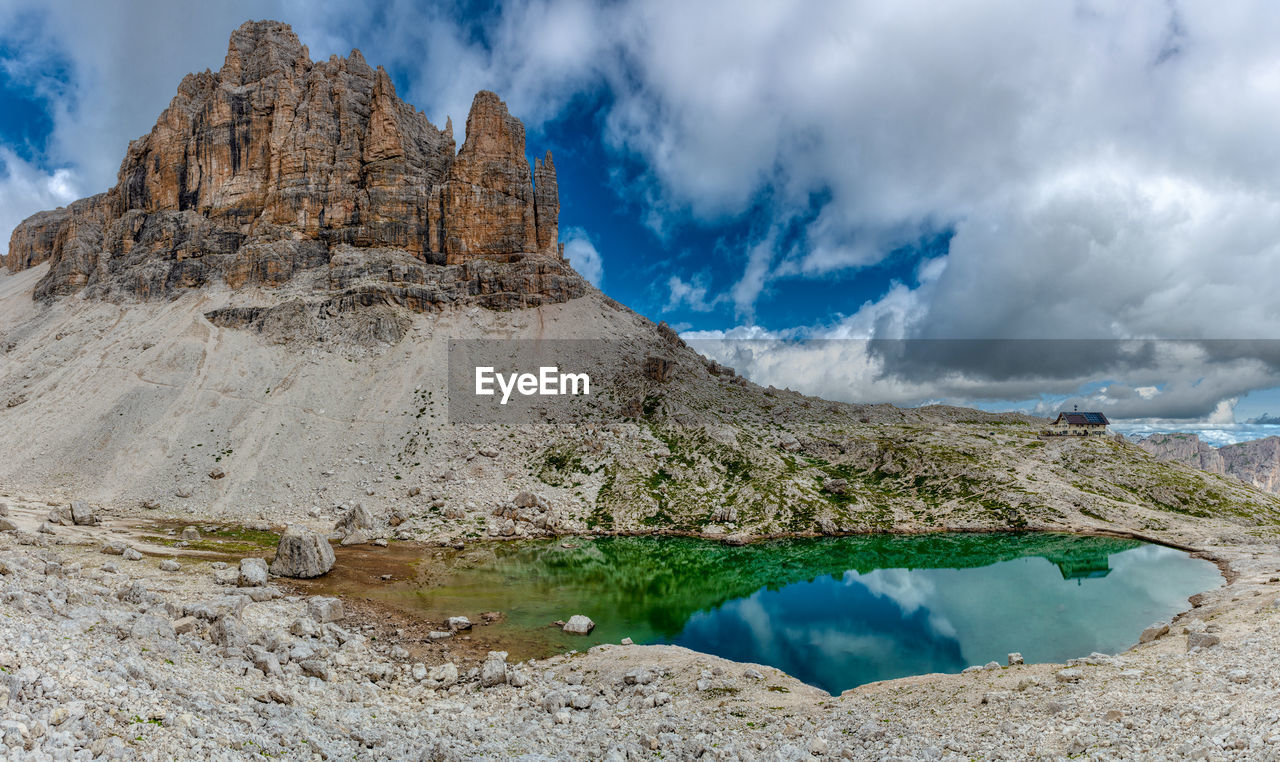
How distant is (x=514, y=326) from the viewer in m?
105

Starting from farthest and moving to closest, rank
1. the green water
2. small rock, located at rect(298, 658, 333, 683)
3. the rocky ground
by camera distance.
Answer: the green water, small rock, located at rect(298, 658, 333, 683), the rocky ground

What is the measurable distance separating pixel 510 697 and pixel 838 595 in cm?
Answer: 3306

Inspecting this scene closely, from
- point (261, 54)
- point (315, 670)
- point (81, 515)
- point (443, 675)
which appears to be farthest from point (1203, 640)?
point (261, 54)

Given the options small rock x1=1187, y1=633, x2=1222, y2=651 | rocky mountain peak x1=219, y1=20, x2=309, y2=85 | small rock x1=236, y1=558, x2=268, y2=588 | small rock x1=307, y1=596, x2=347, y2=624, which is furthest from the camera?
rocky mountain peak x1=219, y1=20, x2=309, y2=85

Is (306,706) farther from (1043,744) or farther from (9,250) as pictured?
(9,250)

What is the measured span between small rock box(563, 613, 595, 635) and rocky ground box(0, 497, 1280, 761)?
5.15 m

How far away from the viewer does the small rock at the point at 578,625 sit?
3681 cm

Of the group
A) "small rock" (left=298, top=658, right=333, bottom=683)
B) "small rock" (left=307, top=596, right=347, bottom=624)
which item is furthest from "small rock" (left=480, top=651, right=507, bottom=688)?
"small rock" (left=307, top=596, right=347, bottom=624)

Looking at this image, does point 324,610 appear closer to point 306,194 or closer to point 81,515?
point 81,515

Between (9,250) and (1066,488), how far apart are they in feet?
799

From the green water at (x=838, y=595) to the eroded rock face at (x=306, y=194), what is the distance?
223 feet

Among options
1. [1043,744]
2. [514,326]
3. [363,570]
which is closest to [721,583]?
[363,570]

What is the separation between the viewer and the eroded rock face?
108 meters

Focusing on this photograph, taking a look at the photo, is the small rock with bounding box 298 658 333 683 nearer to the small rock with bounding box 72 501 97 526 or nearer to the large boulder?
the large boulder
